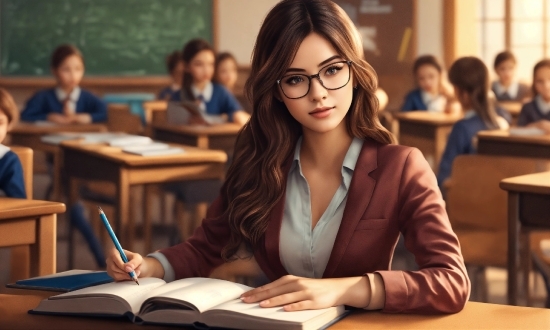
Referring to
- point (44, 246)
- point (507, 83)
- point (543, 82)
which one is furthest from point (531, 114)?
point (44, 246)

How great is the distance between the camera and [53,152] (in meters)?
5.36

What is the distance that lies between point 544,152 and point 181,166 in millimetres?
1776

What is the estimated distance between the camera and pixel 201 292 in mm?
1449

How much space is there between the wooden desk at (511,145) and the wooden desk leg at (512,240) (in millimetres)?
1449

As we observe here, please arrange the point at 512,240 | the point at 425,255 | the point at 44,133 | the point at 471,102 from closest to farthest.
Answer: the point at 425,255 → the point at 512,240 → the point at 471,102 → the point at 44,133

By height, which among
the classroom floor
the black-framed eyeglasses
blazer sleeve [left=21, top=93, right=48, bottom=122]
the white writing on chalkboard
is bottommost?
the classroom floor

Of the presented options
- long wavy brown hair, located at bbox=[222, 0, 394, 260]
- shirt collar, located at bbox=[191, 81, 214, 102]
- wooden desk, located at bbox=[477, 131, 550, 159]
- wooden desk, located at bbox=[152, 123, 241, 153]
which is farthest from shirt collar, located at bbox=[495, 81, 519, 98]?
long wavy brown hair, located at bbox=[222, 0, 394, 260]

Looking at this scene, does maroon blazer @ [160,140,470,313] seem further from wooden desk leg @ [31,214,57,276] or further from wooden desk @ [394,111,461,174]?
wooden desk @ [394,111,461,174]

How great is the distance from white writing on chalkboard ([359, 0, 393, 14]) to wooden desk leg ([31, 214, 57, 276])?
7.12 m

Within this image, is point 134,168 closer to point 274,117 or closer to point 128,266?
point 274,117

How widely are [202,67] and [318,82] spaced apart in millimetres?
4628

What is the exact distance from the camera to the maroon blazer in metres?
1.54

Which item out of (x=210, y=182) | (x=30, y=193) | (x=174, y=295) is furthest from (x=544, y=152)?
(x=174, y=295)

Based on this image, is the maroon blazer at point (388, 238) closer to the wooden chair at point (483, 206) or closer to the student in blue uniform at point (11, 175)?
the student in blue uniform at point (11, 175)
